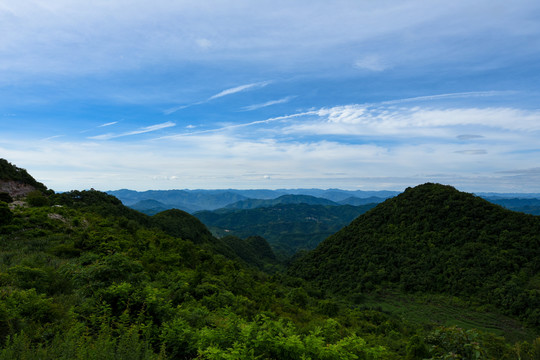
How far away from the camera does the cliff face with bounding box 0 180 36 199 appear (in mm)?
32812

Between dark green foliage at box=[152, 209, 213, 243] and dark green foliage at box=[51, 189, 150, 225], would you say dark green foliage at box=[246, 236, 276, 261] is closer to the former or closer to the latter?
dark green foliage at box=[152, 209, 213, 243]

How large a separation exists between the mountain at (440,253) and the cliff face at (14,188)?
57601 millimetres

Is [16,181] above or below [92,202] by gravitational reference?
above

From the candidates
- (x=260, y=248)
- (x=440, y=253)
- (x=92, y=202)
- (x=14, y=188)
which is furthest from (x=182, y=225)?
(x=260, y=248)

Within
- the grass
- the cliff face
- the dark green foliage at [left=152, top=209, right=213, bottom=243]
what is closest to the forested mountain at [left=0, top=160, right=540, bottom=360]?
the cliff face

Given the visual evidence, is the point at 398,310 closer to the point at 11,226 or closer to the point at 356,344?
the point at 356,344

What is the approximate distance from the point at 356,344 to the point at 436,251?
58250 millimetres

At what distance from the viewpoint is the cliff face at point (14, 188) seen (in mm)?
32812

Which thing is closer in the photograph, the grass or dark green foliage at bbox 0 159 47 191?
the grass

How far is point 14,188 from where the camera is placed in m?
34.4

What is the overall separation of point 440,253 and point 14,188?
7741 centimetres

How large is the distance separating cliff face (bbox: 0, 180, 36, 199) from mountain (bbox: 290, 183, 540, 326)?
189 ft

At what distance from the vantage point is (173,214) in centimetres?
7450

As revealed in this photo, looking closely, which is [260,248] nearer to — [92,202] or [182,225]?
[182,225]
